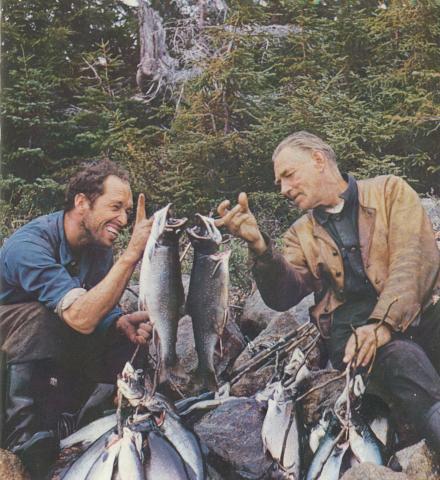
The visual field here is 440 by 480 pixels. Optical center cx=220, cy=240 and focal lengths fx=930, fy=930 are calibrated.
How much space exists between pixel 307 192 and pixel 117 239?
3.33 feet

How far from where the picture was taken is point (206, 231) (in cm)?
466

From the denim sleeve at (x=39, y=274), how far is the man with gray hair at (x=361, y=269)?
87 cm

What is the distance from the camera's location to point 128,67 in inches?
210

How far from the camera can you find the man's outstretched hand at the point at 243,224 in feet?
15.2

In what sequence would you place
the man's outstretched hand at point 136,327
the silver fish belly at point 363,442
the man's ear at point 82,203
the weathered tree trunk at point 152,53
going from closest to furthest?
the silver fish belly at point 363,442
the man's outstretched hand at point 136,327
the man's ear at point 82,203
the weathered tree trunk at point 152,53

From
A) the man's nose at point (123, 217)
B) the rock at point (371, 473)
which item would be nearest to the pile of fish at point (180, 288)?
the man's nose at point (123, 217)

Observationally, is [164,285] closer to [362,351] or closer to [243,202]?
[243,202]

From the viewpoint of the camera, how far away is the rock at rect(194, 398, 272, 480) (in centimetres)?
466

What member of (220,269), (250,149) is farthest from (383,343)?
(250,149)

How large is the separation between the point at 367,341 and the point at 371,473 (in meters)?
0.65

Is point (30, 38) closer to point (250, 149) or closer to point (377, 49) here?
point (250, 149)

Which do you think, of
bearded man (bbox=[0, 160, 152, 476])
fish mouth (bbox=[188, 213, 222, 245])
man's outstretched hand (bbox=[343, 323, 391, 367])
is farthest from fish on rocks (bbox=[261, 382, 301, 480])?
fish mouth (bbox=[188, 213, 222, 245])

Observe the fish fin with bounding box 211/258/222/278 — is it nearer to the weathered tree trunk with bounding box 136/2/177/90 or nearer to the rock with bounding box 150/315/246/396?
the rock with bounding box 150/315/246/396

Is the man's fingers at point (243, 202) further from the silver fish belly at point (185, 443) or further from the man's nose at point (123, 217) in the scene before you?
the silver fish belly at point (185, 443)
